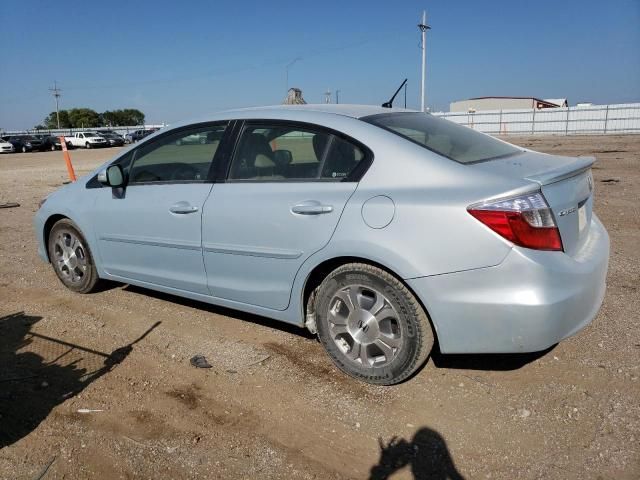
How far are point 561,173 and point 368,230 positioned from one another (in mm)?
1107

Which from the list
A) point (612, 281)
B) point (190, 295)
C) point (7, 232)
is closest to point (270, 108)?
point (190, 295)

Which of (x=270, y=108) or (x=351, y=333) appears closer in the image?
(x=351, y=333)

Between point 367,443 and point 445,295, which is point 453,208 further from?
point 367,443

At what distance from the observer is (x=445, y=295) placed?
117 inches

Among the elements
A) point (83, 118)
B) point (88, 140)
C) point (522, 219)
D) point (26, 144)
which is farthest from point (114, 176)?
point (83, 118)

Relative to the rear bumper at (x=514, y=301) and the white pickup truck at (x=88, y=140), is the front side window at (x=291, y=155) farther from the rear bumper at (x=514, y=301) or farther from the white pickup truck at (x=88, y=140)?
the white pickup truck at (x=88, y=140)

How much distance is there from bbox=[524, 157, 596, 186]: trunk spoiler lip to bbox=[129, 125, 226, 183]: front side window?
218 centimetres

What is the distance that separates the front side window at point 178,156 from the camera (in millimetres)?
4086

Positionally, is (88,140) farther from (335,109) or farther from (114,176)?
(335,109)

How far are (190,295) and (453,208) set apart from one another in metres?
2.20

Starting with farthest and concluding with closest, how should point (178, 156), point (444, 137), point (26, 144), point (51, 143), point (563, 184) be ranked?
1. point (51, 143)
2. point (26, 144)
3. point (178, 156)
4. point (444, 137)
5. point (563, 184)

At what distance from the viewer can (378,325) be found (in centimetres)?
328

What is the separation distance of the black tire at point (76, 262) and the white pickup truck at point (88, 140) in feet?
160

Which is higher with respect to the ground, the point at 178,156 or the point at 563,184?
the point at 178,156
